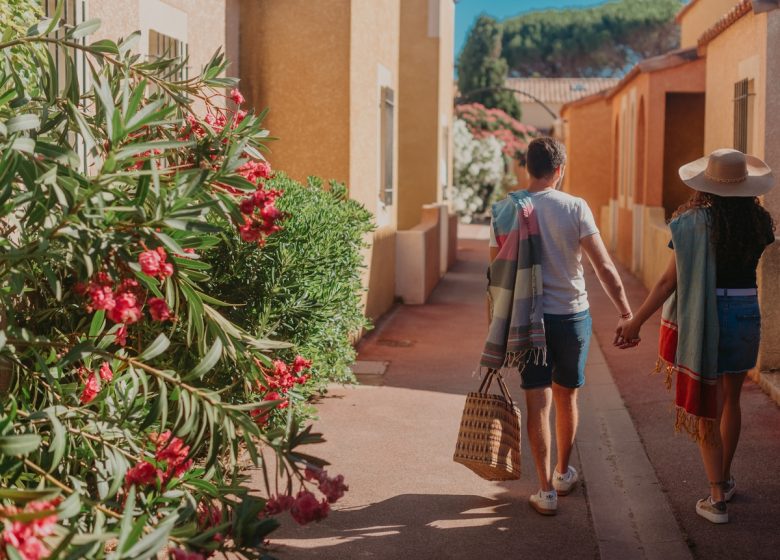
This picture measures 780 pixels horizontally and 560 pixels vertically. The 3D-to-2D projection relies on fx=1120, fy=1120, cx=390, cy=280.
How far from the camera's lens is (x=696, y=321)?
17.4 ft

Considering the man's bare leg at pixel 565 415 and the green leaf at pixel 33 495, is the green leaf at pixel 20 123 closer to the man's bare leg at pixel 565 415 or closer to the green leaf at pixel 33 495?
the green leaf at pixel 33 495

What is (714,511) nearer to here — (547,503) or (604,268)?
(547,503)

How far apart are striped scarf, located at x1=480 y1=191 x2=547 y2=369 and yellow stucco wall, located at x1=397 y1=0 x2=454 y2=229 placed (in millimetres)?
12976

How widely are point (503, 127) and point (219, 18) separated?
35.0 meters

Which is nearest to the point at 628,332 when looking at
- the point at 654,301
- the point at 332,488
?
the point at 654,301

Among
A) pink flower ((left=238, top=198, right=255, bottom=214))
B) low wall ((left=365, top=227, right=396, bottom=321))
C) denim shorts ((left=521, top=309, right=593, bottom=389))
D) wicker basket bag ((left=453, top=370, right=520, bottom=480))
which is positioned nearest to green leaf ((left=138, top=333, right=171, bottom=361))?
pink flower ((left=238, top=198, right=255, bottom=214))

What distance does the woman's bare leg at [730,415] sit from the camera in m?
5.53

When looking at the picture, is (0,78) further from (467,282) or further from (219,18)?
(467,282)

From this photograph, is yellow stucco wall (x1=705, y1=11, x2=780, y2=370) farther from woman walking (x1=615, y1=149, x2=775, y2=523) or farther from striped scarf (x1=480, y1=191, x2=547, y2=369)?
striped scarf (x1=480, y1=191, x2=547, y2=369)

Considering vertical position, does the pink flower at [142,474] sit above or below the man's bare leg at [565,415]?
above

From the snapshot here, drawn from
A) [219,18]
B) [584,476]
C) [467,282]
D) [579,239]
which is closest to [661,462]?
[584,476]

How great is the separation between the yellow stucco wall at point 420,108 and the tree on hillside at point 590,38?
4622 centimetres

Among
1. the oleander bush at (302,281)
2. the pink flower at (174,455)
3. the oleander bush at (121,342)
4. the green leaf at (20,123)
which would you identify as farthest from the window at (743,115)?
the green leaf at (20,123)

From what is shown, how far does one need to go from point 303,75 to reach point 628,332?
18.1 feet
